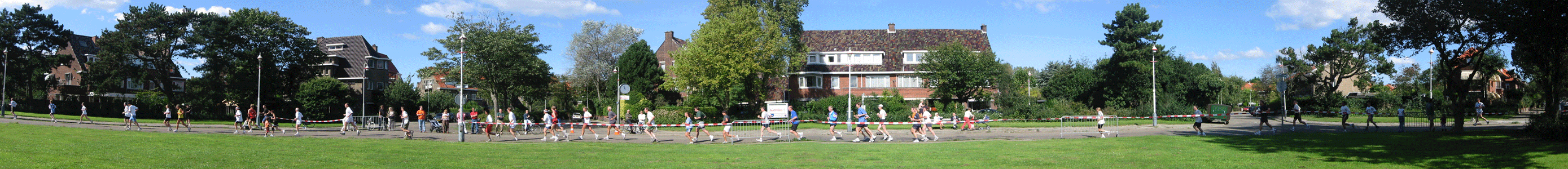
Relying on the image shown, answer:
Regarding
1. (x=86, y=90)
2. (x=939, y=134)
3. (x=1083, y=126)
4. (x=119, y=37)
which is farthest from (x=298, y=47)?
(x=1083, y=126)

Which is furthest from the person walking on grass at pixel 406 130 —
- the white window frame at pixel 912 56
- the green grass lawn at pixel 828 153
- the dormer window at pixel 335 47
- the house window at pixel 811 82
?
the dormer window at pixel 335 47

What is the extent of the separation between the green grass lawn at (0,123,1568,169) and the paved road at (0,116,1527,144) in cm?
397

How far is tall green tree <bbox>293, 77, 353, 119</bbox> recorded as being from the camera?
48.7m

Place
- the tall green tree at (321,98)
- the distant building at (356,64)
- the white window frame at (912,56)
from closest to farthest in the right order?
the tall green tree at (321,98), the white window frame at (912,56), the distant building at (356,64)

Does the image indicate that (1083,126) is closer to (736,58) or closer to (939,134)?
(939,134)

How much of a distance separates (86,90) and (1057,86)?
54539 mm

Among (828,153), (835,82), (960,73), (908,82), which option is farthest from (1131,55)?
(828,153)

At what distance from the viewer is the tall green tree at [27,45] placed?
47.5 metres

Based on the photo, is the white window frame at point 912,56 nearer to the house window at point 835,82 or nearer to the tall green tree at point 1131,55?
the house window at point 835,82

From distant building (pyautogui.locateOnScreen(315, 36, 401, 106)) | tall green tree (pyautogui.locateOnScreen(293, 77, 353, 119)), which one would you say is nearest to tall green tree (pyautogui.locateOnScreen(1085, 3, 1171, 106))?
tall green tree (pyautogui.locateOnScreen(293, 77, 353, 119))

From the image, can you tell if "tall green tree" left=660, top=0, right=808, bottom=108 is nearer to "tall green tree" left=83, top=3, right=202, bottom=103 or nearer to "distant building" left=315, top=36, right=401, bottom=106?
"tall green tree" left=83, top=3, right=202, bottom=103

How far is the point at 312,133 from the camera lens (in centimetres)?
2769

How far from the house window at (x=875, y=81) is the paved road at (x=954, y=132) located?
71.9 ft

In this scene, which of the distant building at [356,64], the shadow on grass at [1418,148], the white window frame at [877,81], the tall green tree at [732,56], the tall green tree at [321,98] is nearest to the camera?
the shadow on grass at [1418,148]
